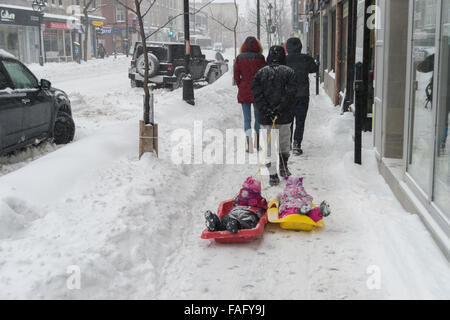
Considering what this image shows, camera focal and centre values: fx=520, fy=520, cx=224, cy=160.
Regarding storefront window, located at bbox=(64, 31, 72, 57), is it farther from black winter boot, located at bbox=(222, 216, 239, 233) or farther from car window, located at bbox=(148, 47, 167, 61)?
black winter boot, located at bbox=(222, 216, 239, 233)

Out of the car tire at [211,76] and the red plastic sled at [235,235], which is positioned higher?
the car tire at [211,76]

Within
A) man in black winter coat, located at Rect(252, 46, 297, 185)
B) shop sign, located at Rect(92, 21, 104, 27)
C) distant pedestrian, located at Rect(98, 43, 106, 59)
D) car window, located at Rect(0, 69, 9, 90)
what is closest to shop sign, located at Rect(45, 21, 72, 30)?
distant pedestrian, located at Rect(98, 43, 106, 59)

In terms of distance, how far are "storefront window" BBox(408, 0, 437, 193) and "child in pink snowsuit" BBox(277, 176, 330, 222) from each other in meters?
1.08

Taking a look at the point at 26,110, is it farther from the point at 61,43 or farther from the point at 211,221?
the point at 61,43

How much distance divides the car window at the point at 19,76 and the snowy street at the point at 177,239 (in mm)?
1229

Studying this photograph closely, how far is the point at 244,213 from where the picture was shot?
5.27m

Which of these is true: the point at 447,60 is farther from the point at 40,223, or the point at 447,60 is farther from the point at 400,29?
the point at 40,223

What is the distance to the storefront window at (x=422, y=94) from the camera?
5211 mm

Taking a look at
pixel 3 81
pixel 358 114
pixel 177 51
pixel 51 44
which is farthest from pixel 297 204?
pixel 51 44

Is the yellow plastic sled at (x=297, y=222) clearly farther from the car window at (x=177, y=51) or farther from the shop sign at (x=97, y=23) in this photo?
the shop sign at (x=97, y=23)

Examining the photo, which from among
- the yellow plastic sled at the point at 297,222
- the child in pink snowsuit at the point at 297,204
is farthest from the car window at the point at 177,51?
the yellow plastic sled at the point at 297,222

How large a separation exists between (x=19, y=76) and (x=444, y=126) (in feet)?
21.2
